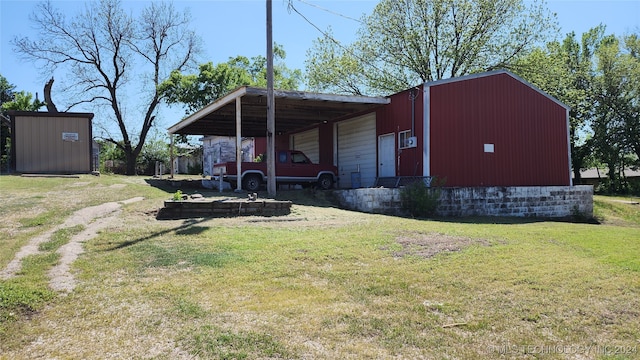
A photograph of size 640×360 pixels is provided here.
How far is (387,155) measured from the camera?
641 inches

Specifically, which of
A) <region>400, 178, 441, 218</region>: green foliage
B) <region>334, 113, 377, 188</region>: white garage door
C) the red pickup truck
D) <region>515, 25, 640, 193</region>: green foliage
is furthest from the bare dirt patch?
<region>515, 25, 640, 193</region>: green foliage

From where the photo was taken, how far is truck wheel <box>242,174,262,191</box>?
1503 centimetres

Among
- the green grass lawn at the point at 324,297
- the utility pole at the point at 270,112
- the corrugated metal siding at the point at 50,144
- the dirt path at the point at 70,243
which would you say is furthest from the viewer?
the corrugated metal siding at the point at 50,144

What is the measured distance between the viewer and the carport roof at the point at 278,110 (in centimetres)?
1454

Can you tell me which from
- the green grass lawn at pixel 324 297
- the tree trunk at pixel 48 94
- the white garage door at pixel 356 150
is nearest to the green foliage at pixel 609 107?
the white garage door at pixel 356 150

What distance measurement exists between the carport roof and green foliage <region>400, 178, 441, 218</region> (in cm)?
416

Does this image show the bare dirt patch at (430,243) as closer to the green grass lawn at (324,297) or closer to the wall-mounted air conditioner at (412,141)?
the green grass lawn at (324,297)

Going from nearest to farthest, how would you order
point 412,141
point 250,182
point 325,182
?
point 412,141
point 250,182
point 325,182

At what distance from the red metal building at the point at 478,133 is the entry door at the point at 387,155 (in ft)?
0.12

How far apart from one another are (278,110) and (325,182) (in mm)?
3423

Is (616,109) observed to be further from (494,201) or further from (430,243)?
(430,243)

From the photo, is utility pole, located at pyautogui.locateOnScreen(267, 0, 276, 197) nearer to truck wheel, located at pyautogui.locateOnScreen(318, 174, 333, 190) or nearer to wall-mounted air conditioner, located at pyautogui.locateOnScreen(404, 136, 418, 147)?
truck wheel, located at pyautogui.locateOnScreen(318, 174, 333, 190)

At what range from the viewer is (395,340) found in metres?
3.67

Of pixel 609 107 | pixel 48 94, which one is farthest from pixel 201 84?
pixel 609 107
